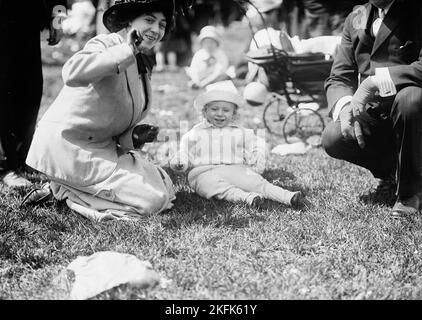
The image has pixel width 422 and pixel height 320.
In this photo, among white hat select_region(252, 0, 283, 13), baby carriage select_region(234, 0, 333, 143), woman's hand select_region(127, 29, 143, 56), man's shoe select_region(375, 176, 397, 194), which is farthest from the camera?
white hat select_region(252, 0, 283, 13)

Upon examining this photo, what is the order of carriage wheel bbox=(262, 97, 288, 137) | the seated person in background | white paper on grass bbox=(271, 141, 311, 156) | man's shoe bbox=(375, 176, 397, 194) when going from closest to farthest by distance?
1. man's shoe bbox=(375, 176, 397, 194)
2. white paper on grass bbox=(271, 141, 311, 156)
3. carriage wheel bbox=(262, 97, 288, 137)
4. the seated person in background

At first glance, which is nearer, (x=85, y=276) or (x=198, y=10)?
(x=85, y=276)

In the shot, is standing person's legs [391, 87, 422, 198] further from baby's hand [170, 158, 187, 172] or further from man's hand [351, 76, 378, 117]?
baby's hand [170, 158, 187, 172]

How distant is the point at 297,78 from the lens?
5512 millimetres

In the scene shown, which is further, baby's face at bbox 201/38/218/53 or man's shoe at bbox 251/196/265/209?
baby's face at bbox 201/38/218/53

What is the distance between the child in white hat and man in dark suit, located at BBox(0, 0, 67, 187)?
1.27 meters

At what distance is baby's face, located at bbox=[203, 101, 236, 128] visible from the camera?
161 inches

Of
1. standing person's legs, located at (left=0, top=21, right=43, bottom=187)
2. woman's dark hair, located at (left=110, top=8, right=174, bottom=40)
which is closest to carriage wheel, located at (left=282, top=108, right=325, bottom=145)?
woman's dark hair, located at (left=110, top=8, right=174, bottom=40)

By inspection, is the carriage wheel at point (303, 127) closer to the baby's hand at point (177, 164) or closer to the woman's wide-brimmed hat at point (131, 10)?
the baby's hand at point (177, 164)

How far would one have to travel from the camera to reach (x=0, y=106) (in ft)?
13.3

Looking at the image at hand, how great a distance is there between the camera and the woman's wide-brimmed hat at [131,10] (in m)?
3.21
